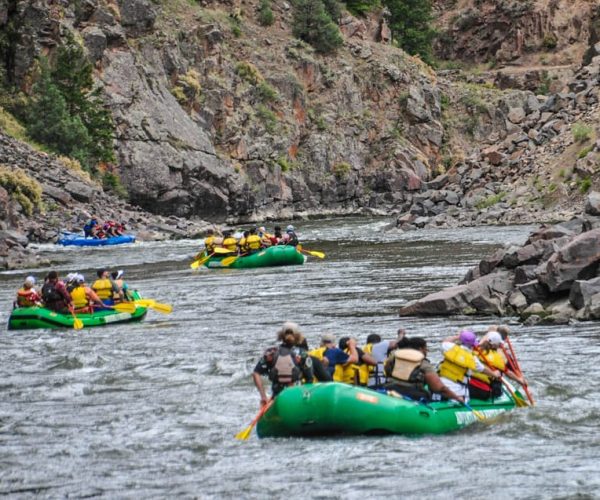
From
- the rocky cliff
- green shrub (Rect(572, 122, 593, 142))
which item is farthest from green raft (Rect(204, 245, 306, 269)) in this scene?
green shrub (Rect(572, 122, 593, 142))

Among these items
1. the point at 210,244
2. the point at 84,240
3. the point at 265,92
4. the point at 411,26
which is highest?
the point at 411,26

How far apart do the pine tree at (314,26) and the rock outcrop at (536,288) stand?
66.8 metres

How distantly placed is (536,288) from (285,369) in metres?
10.8

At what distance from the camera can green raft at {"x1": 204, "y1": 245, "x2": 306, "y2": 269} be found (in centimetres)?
3816

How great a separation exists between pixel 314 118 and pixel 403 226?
33.1 meters

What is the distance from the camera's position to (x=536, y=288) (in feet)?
76.1

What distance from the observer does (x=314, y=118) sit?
86375 mm

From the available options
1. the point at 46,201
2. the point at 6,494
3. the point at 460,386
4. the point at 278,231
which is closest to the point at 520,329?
the point at 460,386

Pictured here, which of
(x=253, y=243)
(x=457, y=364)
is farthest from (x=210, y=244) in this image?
(x=457, y=364)

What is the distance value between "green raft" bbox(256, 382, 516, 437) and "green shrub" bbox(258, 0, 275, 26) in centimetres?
7796

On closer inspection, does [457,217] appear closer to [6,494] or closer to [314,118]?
[314,118]

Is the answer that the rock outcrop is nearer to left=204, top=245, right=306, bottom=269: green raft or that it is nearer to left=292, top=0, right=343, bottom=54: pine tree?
left=204, top=245, right=306, bottom=269: green raft

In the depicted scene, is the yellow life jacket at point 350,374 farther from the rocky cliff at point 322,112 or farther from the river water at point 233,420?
the rocky cliff at point 322,112

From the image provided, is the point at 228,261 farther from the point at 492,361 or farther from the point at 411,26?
the point at 411,26
